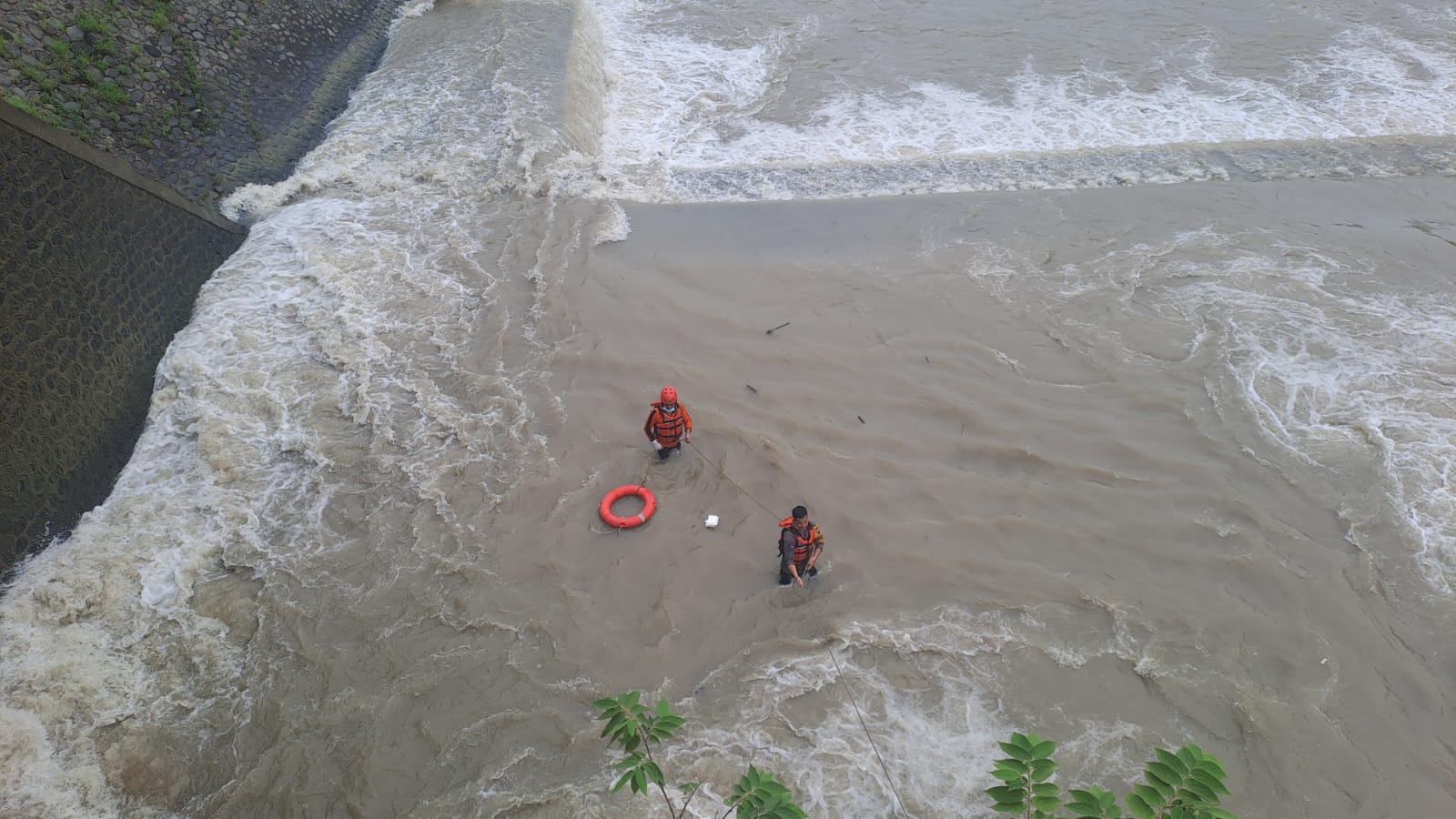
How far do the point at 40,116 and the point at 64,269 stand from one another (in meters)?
3.30

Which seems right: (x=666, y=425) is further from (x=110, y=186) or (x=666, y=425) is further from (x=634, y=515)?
(x=110, y=186)

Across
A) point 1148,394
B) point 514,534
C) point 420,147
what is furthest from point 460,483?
point 420,147

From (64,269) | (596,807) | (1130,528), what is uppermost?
(64,269)

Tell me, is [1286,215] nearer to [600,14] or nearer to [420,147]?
[420,147]

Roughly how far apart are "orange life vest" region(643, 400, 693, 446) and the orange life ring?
0.52 metres

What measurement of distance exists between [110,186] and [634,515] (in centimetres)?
837

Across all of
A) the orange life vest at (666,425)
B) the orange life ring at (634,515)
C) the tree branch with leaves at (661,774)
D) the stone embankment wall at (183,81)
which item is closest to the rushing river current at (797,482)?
the orange life ring at (634,515)

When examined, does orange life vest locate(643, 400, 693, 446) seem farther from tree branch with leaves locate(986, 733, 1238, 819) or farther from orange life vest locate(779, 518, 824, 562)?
tree branch with leaves locate(986, 733, 1238, 819)

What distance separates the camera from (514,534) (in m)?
7.46

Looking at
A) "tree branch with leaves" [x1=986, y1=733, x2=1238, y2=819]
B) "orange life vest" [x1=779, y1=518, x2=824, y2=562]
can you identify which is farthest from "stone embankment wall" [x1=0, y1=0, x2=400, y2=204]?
"tree branch with leaves" [x1=986, y1=733, x2=1238, y2=819]

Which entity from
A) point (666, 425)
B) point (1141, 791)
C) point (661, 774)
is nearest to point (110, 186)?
point (666, 425)

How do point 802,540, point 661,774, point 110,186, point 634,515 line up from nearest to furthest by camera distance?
point 661,774 < point 802,540 < point 634,515 < point 110,186

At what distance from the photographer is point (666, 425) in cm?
771

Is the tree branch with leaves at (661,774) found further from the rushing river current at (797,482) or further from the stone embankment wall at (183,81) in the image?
the stone embankment wall at (183,81)
